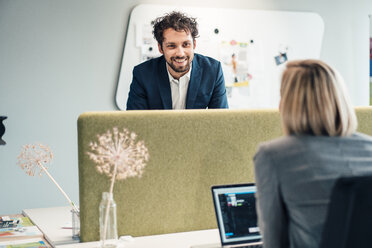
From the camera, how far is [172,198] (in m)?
1.69

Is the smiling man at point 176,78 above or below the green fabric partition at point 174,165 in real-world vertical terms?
above

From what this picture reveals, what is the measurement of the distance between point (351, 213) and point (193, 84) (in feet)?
4.97

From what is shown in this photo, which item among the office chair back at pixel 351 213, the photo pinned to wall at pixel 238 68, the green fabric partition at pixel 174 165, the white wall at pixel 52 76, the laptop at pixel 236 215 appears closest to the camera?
the office chair back at pixel 351 213

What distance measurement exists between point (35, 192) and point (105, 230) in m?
1.96

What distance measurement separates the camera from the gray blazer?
108 cm

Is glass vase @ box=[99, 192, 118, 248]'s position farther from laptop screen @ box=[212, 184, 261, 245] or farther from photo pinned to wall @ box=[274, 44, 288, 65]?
photo pinned to wall @ box=[274, 44, 288, 65]

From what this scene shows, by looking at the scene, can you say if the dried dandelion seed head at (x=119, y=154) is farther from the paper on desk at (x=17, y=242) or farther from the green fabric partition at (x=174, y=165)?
the paper on desk at (x=17, y=242)

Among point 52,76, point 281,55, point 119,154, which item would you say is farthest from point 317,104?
point 281,55

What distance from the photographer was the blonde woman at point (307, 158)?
1.08 meters

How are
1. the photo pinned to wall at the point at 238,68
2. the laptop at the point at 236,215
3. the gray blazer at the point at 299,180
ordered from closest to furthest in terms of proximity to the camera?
the gray blazer at the point at 299,180 < the laptop at the point at 236,215 < the photo pinned to wall at the point at 238,68

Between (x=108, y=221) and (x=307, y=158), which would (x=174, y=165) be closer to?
(x=108, y=221)

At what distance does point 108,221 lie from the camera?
5.04 ft

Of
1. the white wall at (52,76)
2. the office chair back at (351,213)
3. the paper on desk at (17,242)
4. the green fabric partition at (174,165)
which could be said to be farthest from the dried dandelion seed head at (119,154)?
the white wall at (52,76)

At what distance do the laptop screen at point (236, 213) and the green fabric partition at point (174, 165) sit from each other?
0.22m
